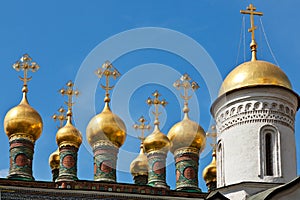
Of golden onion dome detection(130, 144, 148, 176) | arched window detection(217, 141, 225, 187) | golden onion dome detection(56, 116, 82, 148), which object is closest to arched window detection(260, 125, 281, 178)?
arched window detection(217, 141, 225, 187)

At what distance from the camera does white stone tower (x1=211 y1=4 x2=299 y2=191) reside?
18594 mm

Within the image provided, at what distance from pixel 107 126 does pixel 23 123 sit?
5.95ft

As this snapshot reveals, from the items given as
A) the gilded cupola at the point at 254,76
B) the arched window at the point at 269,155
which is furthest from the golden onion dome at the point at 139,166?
the arched window at the point at 269,155

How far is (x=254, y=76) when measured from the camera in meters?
19.1

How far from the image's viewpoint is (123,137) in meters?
24.0

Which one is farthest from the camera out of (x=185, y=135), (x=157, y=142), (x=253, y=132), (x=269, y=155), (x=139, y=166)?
(x=139, y=166)

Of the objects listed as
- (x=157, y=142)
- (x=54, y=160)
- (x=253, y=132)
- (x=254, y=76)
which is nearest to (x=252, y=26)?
(x=254, y=76)

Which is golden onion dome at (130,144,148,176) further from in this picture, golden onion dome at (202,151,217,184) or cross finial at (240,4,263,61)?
cross finial at (240,4,263,61)

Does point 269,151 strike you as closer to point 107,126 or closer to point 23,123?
point 107,126

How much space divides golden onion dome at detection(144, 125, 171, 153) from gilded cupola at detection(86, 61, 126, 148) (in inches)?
25.9

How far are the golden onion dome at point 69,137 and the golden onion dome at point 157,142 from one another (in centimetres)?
155

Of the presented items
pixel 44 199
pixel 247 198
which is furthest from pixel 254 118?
pixel 44 199

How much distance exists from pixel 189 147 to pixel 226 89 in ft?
18.4

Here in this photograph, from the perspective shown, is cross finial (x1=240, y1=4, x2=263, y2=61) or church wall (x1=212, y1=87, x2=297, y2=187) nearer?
church wall (x1=212, y1=87, x2=297, y2=187)
